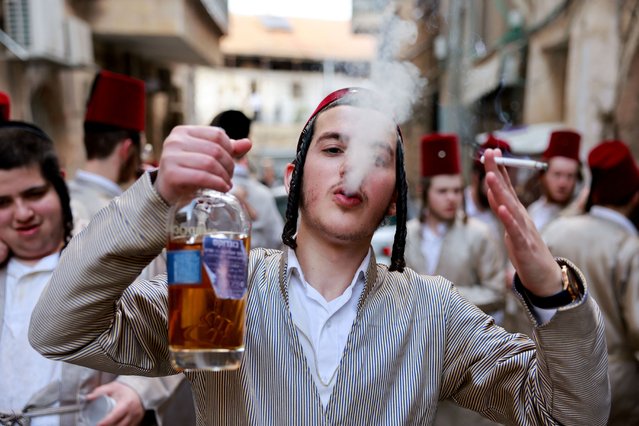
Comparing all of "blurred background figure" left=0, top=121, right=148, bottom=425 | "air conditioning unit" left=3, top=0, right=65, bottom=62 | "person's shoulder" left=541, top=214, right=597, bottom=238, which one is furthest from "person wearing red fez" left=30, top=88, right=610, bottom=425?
"air conditioning unit" left=3, top=0, right=65, bottom=62

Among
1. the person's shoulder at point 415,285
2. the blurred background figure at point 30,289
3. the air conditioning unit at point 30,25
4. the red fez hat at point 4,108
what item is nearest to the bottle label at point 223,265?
the person's shoulder at point 415,285

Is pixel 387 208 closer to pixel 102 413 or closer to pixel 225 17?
pixel 102 413

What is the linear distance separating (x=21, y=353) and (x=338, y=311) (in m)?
1.38

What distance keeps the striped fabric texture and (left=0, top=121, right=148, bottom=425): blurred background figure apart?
887 millimetres

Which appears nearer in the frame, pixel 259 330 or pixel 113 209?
pixel 113 209

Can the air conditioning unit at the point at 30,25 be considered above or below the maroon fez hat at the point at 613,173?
above

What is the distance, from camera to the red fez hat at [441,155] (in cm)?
466

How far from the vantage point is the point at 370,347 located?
5.46 ft

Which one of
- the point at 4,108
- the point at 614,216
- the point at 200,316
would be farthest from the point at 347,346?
the point at 614,216

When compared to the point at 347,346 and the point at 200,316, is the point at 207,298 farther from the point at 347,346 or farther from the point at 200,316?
the point at 347,346

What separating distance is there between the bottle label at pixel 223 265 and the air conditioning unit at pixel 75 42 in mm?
9416

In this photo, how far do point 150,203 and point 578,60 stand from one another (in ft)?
32.5

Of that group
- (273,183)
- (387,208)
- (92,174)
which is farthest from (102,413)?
(273,183)

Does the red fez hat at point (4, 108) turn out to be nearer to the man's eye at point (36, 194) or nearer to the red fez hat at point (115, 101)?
the red fez hat at point (115, 101)
